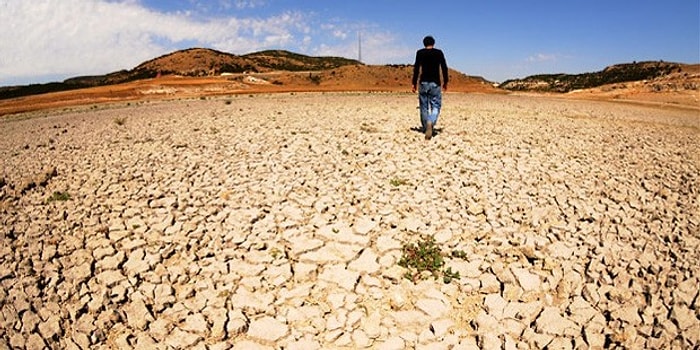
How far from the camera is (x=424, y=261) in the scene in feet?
14.8

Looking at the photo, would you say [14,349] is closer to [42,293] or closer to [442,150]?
[42,293]

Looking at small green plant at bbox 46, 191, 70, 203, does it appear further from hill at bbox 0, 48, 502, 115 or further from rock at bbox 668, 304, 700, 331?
hill at bbox 0, 48, 502, 115

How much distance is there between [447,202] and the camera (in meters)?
5.82

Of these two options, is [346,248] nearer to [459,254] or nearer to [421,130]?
[459,254]

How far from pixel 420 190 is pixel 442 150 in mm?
2318

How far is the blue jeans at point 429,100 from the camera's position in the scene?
8656 millimetres

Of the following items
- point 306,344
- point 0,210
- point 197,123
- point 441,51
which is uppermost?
point 441,51

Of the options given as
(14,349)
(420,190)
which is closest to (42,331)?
(14,349)

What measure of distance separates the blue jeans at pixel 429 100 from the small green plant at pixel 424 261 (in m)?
4.62

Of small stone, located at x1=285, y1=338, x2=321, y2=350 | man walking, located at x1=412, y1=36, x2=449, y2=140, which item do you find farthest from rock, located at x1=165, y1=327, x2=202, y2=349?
man walking, located at x1=412, y1=36, x2=449, y2=140

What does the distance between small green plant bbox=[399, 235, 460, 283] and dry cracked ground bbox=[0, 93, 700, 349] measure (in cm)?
8

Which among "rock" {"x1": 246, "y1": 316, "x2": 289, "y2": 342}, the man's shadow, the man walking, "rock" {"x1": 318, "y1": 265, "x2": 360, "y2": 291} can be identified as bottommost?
"rock" {"x1": 246, "y1": 316, "x2": 289, "y2": 342}

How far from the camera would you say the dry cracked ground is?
12.1 ft

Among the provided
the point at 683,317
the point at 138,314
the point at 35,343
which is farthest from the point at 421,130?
the point at 35,343
